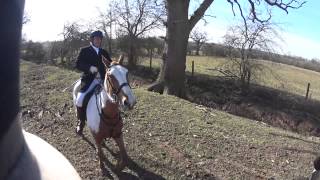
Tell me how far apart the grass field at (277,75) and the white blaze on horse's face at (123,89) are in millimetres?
21673

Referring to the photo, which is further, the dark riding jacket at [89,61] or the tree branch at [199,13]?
the tree branch at [199,13]

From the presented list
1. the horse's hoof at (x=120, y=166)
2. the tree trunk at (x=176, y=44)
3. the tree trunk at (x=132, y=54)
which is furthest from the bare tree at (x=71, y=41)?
the horse's hoof at (x=120, y=166)

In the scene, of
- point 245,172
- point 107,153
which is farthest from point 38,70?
point 245,172

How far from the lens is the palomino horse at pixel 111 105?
8.44 metres

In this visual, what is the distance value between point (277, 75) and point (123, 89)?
85.6 feet

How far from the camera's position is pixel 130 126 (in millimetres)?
→ 12031

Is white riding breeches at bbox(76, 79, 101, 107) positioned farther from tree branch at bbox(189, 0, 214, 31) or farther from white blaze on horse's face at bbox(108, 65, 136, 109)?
tree branch at bbox(189, 0, 214, 31)

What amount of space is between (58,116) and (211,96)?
12.5 meters

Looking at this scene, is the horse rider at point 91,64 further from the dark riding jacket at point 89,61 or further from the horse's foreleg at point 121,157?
the horse's foreleg at point 121,157

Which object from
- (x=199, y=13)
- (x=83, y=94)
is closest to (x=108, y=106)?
(x=83, y=94)

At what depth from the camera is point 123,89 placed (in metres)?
8.39

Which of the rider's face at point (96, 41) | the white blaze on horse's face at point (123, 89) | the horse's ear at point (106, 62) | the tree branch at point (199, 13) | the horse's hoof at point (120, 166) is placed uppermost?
the tree branch at point (199, 13)

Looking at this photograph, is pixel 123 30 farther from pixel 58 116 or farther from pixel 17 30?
pixel 17 30

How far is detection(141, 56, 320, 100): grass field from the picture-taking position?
105 ft
